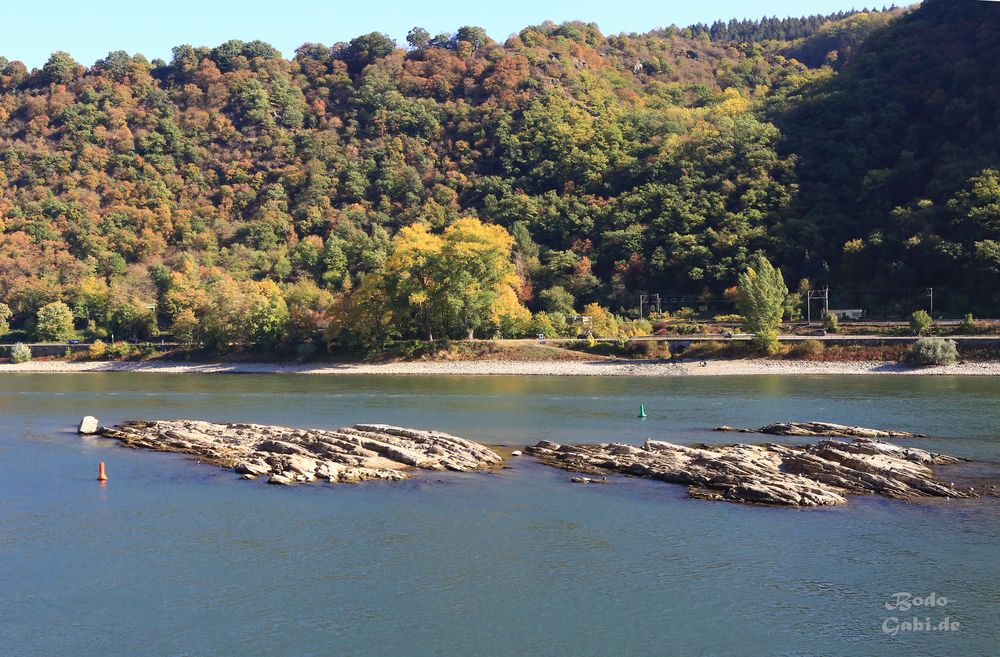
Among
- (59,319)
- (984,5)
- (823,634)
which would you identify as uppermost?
(984,5)

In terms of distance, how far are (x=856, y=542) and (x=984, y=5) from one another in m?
127

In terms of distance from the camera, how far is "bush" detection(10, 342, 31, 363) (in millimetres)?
96750

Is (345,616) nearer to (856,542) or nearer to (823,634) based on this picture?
(823,634)

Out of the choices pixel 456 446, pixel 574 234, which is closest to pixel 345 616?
pixel 456 446

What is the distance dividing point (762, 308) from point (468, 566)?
59522 mm

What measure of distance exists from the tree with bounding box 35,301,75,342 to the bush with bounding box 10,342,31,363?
4.77 metres

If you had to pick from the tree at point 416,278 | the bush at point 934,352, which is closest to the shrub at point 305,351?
the tree at point 416,278

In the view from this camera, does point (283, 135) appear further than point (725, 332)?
Yes

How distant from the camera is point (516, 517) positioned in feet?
102

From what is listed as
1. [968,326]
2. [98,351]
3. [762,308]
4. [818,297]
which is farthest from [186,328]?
[968,326]

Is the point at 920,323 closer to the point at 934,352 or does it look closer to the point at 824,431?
the point at 934,352

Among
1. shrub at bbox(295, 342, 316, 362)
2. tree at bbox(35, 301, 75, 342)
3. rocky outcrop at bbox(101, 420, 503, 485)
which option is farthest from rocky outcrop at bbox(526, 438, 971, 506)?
tree at bbox(35, 301, 75, 342)

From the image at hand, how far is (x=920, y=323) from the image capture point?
79.2m

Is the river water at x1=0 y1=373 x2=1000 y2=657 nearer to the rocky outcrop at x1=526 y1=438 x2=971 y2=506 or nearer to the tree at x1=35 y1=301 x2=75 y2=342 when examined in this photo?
the rocky outcrop at x1=526 y1=438 x2=971 y2=506
